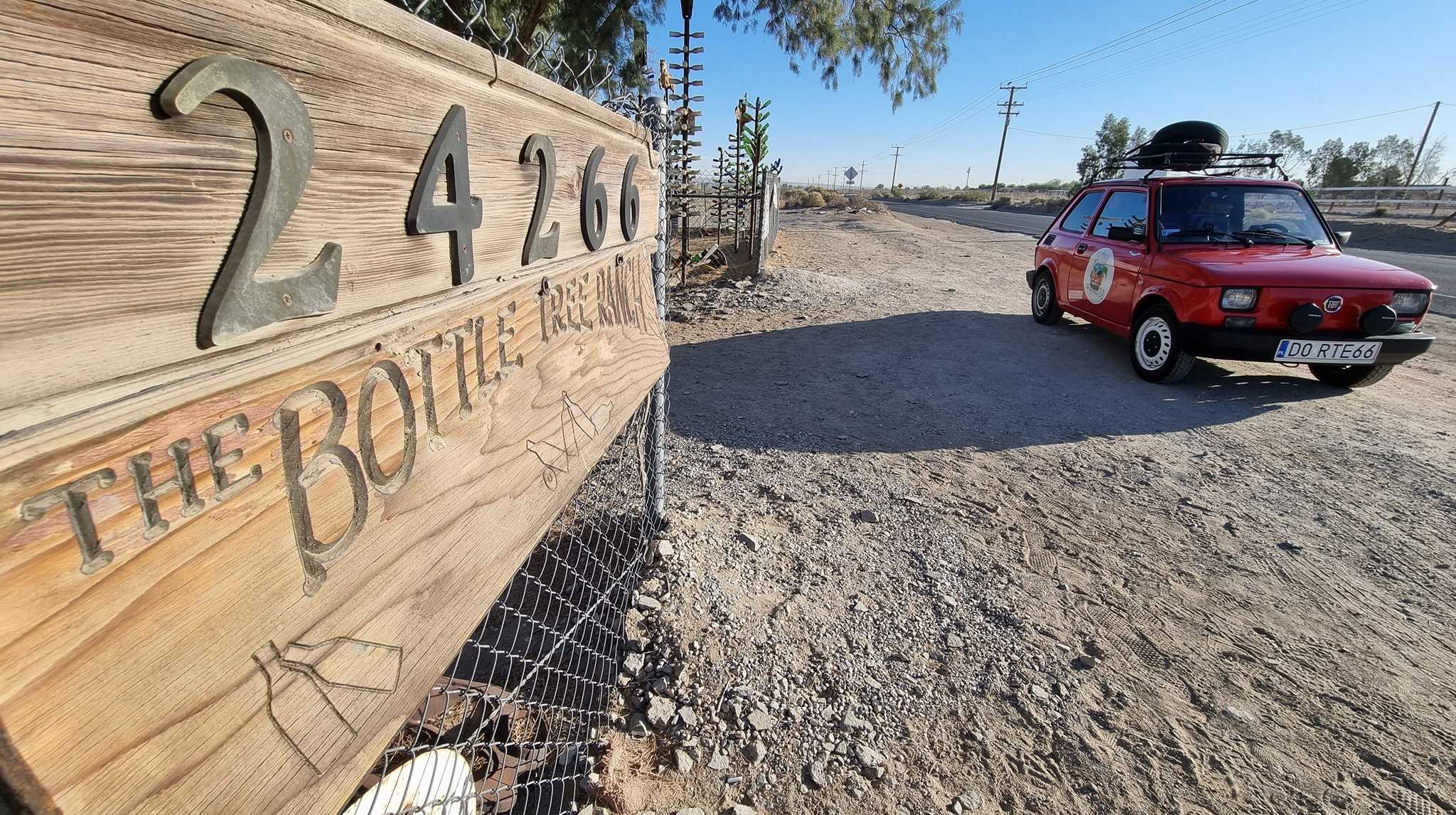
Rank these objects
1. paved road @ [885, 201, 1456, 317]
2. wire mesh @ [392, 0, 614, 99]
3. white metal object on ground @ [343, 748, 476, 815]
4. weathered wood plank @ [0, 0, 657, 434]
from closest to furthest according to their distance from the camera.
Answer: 1. weathered wood plank @ [0, 0, 657, 434]
2. wire mesh @ [392, 0, 614, 99]
3. white metal object on ground @ [343, 748, 476, 815]
4. paved road @ [885, 201, 1456, 317]

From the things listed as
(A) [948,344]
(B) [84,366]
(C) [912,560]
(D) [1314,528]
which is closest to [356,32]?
(B) [84,366]

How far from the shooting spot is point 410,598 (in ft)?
3.36

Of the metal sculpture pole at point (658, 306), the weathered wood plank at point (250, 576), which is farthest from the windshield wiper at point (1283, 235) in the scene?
the weathered wood plank at point (250, 576)

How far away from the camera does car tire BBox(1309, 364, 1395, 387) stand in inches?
217

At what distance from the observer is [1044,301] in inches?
319

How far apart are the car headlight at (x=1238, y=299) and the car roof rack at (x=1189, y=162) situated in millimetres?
1999

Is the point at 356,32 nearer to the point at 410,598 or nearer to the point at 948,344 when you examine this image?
the point at 410,598

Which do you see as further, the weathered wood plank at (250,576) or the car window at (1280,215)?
the car window at (1280,215)

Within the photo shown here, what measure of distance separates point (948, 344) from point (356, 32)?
277 inches

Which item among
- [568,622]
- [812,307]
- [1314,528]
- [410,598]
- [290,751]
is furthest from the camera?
[812,307]

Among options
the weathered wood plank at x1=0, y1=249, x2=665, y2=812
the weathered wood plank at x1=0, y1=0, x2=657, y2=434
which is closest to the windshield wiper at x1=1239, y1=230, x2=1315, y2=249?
the weathered wood plank at x1=0, y1=249, x2=665, y2=812

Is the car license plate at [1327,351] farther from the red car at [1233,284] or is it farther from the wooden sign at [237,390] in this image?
the wooden sign at [237,390]

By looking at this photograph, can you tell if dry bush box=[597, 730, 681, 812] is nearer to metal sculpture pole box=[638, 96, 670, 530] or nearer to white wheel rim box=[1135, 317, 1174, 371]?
→ metal sculpture pole box=[638, 96, 670, 530]

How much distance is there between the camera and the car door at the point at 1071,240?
715 centimetres
